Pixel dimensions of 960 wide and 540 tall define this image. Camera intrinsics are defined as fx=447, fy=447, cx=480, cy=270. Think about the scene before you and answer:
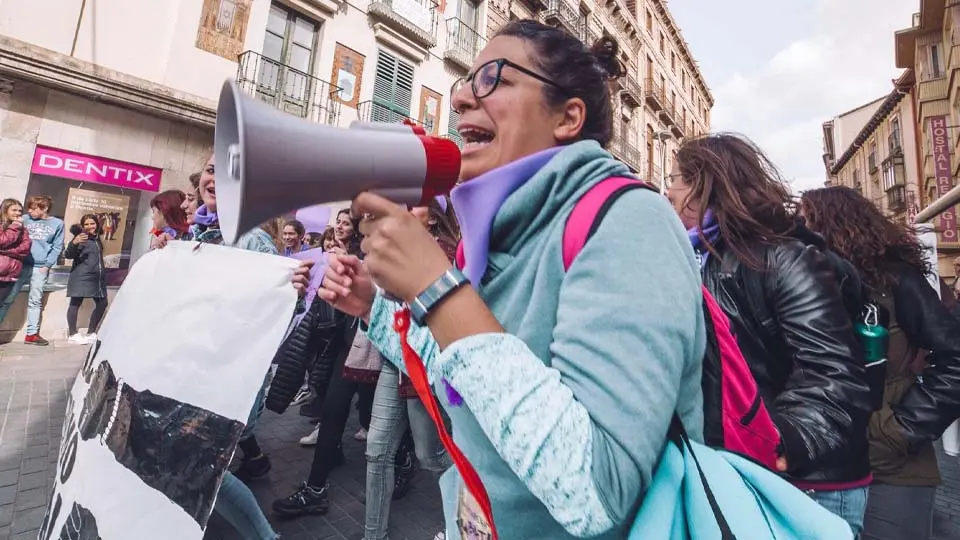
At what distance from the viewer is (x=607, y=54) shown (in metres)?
1.15

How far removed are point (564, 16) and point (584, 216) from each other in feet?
62.6

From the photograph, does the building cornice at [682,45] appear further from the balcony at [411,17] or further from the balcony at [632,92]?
the balcony at [411,17]

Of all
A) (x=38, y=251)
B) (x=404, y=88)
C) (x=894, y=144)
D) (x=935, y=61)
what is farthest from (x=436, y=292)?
(x=894, y=144)

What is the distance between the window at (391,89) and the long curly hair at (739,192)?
1075 cm

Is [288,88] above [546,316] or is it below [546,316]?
above

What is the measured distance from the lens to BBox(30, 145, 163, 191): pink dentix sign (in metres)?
7.24

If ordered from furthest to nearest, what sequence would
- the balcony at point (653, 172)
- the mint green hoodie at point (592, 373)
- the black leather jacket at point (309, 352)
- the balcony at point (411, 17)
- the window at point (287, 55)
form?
the balcony at point (653, 172) < the balcony at point (411, 17) < the window at point (287, 55) < the black leather jacket at point (309, 352) < the mint green hoodie at point (592, 373)

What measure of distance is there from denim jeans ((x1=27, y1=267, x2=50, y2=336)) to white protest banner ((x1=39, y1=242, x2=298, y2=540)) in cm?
700

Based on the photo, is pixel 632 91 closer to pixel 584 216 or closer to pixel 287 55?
pixel 287 55

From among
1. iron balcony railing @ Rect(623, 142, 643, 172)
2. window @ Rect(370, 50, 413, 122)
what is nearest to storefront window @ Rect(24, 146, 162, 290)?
window @ Rect(370, 50, 413, 122)

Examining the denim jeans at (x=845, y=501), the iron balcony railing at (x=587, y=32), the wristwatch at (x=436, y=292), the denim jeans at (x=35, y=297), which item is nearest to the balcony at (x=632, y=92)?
the iron balcony railing at (x=587, y=32)

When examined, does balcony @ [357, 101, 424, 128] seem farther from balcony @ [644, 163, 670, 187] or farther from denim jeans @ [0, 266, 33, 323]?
balcony @ [644, 163, 670, 187]

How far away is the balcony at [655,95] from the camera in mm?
24095

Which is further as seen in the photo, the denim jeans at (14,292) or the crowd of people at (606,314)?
the denim jeans at (14,292)
